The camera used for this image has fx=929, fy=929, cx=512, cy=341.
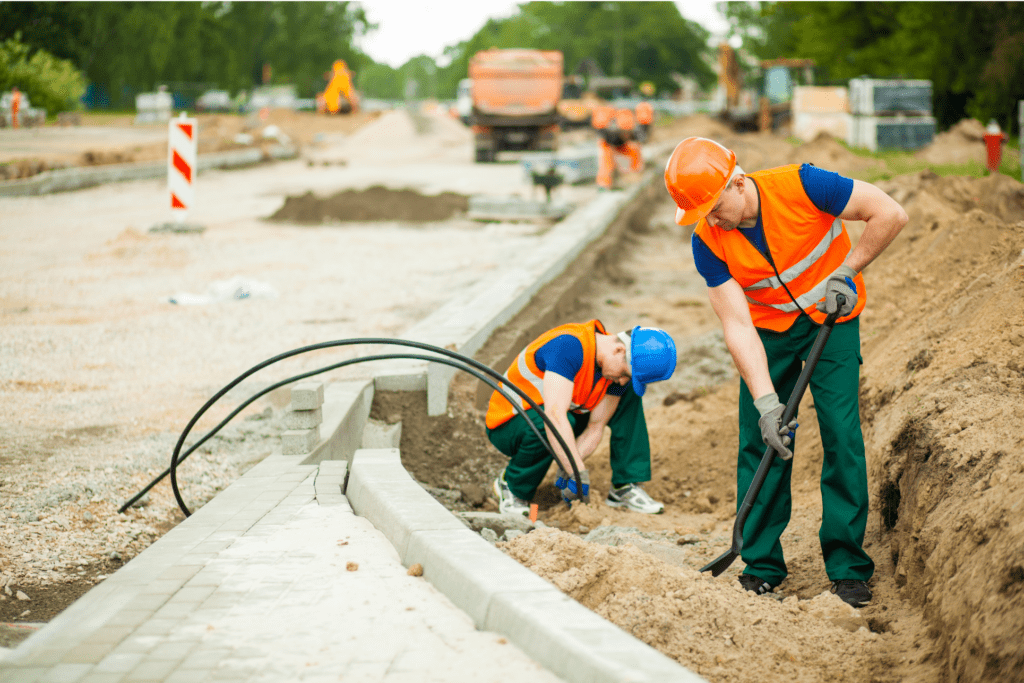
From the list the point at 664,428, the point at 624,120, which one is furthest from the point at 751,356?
the point at 624,120

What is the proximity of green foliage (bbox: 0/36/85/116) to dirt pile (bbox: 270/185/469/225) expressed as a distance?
18.2 m

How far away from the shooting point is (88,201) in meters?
15.4

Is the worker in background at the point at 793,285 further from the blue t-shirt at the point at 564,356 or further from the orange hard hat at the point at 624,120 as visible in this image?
the orange hard hat at the point at 624,120

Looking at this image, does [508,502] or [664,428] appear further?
[664,428]

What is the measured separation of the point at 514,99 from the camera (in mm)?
25156

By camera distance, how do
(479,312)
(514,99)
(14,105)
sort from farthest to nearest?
(14,105)
(514,99)
(479,312)

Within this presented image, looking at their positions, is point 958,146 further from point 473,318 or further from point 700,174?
point 700,174

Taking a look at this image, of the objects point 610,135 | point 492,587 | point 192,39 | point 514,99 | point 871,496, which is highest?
point 192,39

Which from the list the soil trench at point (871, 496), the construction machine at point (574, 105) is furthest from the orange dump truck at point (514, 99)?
the soil trench at point (871, 496)

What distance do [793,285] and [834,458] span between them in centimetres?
64

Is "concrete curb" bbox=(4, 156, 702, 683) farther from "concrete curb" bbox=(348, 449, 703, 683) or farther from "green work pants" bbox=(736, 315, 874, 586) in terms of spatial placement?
"green work pants" bbox=(736, 315, 874, 586)

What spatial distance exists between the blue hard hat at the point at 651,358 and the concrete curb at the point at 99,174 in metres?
14.3

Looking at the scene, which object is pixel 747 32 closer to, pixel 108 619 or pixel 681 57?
pixel 681 57

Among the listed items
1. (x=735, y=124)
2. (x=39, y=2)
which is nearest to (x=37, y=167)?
(x=39, y=2)
